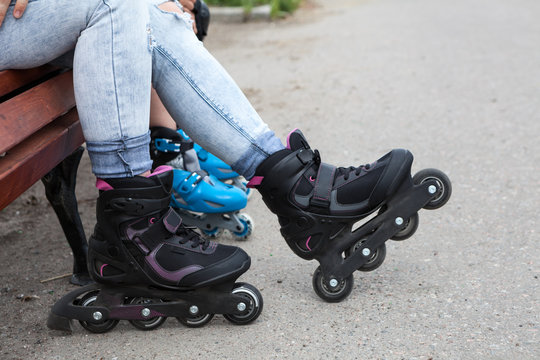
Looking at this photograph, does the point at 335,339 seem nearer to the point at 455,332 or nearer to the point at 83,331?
the point at 455,332

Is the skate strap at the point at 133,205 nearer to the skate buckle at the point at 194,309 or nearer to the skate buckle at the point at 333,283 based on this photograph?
the skate buckle at the point at 194,309

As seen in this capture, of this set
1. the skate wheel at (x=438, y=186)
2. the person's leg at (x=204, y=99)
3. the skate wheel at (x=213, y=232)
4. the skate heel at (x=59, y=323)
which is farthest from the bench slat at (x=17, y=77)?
the skate wheel at (x=438, y=186)

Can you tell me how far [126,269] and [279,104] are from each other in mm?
2767

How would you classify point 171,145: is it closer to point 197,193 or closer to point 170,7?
point 197,193

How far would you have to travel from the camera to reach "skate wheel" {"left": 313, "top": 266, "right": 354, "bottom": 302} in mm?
2035

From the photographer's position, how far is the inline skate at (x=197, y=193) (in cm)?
244

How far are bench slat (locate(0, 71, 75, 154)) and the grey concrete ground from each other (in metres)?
0.60

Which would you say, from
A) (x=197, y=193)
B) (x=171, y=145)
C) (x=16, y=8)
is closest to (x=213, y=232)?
(x=197, y=193)

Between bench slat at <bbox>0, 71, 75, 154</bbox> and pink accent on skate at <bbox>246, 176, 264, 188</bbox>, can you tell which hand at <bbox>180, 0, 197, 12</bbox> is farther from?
pink accent on skate at <bbox>246, 176, 264, 188</bbox>

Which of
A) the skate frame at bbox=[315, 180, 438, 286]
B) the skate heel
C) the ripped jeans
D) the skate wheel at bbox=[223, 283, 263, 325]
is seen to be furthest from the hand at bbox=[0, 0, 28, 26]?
the skate frame at bbox=[315, 180, 438, 286]

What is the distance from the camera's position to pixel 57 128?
1.98 metres

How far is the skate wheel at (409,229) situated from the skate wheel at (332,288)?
0.18 m

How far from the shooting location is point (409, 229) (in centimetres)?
203

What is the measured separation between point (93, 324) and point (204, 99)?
0.69 metres
